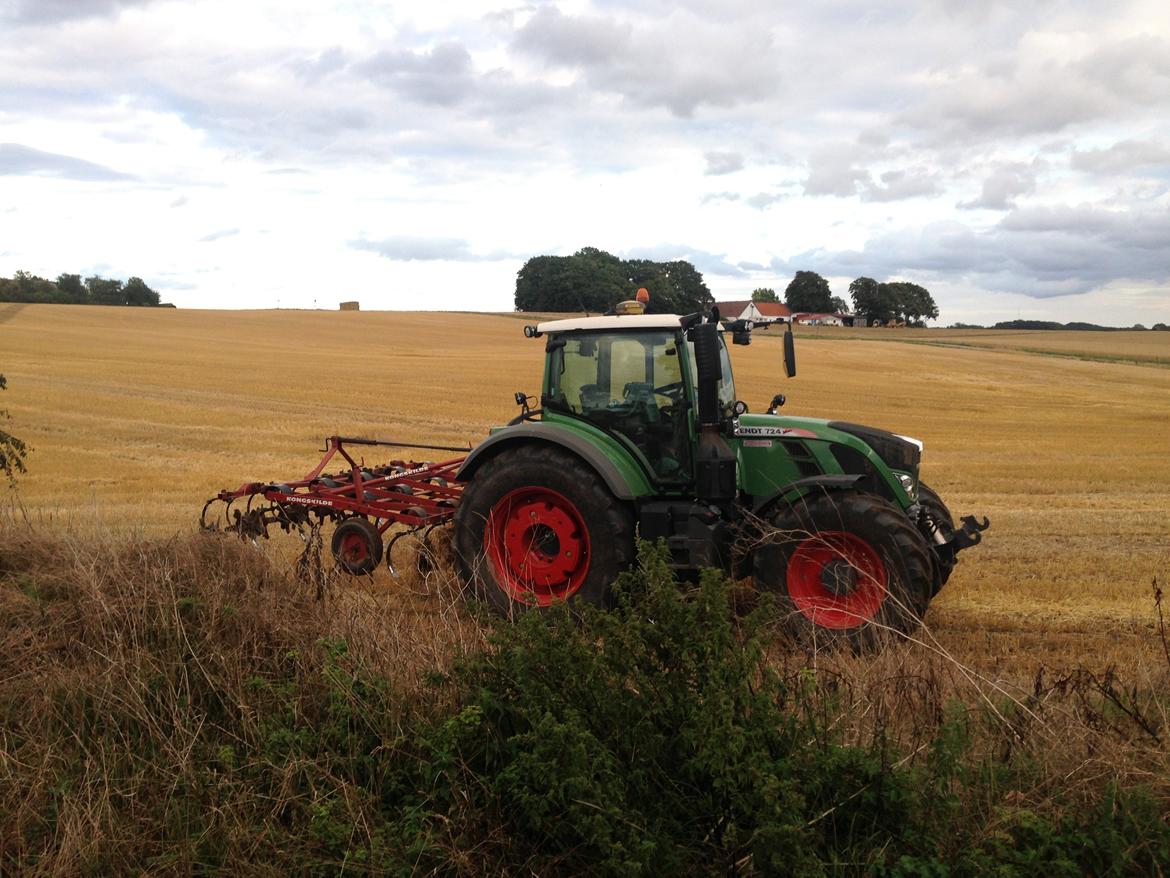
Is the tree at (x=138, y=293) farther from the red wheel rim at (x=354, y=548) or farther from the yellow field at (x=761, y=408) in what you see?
the red wheel rim at (x=354, y=548)

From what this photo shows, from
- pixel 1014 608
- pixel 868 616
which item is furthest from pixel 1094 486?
pixel 868 616

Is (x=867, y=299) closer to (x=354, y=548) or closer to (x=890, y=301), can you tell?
(x=890, y=301)

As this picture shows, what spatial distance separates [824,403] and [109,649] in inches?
839

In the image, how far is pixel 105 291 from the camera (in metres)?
78.3

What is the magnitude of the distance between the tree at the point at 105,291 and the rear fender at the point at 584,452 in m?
79.3

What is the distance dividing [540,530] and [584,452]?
66 cm

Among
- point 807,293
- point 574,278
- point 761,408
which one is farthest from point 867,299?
point 761,408

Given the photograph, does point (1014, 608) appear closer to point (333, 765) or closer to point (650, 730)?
point (650, 730)

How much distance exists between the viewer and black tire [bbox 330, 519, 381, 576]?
7.31 m

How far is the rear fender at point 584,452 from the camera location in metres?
6.12

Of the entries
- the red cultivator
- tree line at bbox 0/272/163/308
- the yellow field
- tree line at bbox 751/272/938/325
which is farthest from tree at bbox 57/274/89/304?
the red cultivator

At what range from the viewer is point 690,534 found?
611cm

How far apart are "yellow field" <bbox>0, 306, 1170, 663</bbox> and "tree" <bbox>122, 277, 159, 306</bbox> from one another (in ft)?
116

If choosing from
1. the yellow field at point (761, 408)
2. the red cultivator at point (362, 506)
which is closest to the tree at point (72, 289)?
the yellow field at point (761, 408)
